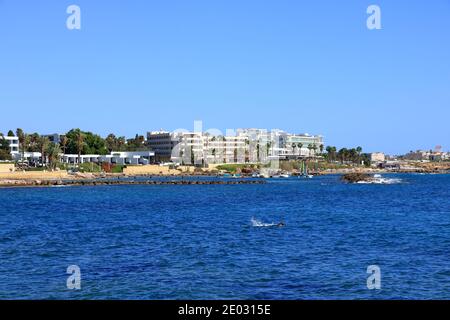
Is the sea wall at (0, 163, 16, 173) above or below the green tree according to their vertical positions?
below

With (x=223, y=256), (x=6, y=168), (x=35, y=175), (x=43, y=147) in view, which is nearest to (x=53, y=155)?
(x=43, y=147)

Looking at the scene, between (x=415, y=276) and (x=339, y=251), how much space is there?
8.03 metres

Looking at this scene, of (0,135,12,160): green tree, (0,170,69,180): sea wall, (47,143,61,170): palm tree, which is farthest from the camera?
(47,143,61,170): palm tree

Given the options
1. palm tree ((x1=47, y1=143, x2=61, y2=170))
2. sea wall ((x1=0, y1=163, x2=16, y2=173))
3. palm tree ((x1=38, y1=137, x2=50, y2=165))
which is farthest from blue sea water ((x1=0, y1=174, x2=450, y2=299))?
palm tree ((x1=38, y1=137, x2=50, y2=165))

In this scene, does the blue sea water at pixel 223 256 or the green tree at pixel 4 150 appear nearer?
the blue sea water at pixel 223 256

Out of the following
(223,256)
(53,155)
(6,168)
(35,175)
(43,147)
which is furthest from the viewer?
(43,147)

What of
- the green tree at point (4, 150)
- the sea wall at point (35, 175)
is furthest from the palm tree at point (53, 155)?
the green tree at point (4, 150)

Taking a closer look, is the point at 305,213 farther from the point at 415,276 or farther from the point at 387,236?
the point at 415,276

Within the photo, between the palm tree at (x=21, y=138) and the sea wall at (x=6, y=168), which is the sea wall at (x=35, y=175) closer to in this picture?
the sea wall at (x=6, y=168)

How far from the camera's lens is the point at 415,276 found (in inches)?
981

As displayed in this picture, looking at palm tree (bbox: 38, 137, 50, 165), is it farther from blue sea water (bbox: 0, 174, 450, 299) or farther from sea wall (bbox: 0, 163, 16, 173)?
blue sea water (bbox: 0, 174, 450, 299)

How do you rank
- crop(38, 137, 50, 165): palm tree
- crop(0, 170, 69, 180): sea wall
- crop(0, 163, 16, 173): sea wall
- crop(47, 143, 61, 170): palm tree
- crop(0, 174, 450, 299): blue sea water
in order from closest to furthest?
crop(0, 174, 450, 299): blue sea water
crop(0, 170, 69, 180): sea wall
crop(0, 163, 16, 173): sea wall
crop(47, 143, 61, 170): palm tree
crop(38, 137, 50, 165): palm tree

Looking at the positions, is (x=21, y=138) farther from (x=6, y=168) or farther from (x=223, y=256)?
(x=223, y=256)
